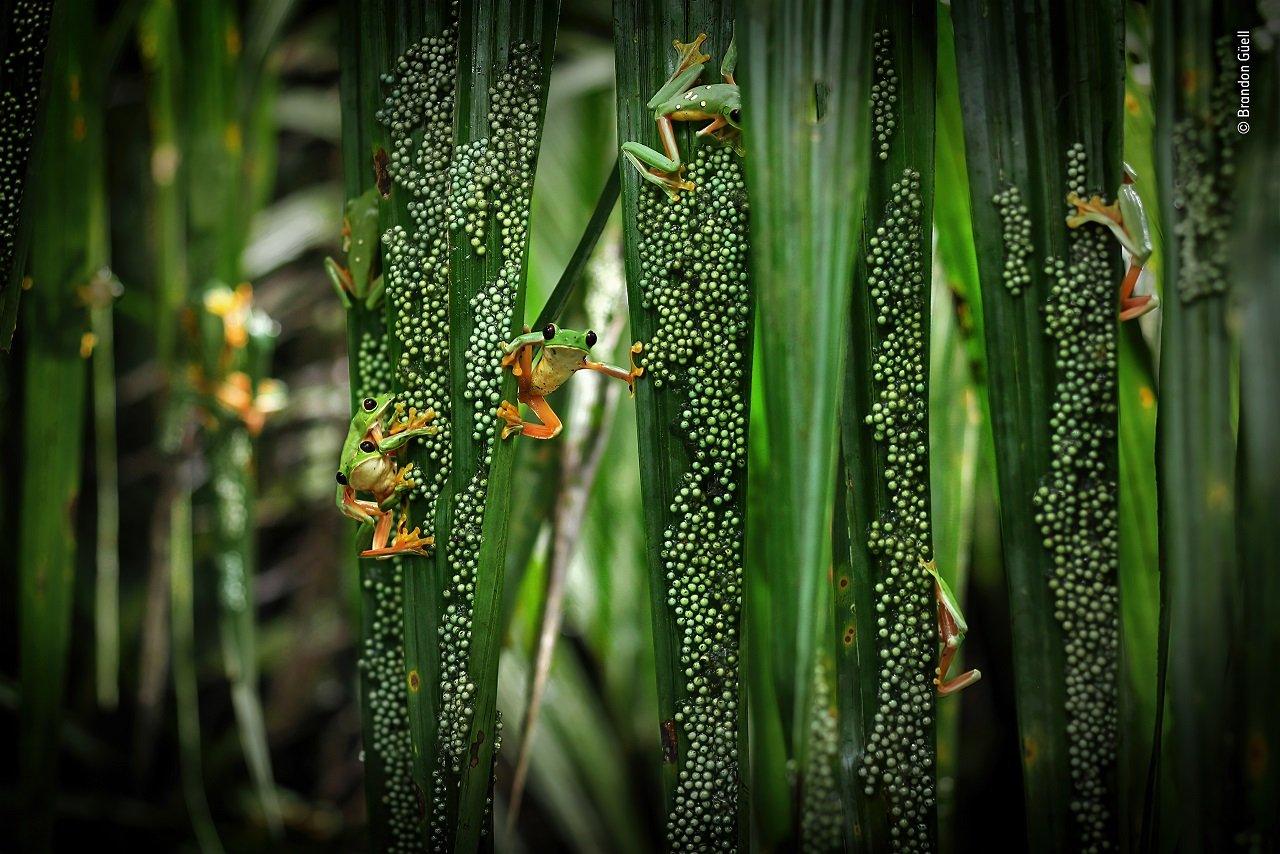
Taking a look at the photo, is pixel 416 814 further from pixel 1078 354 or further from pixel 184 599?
pixel 1078 354

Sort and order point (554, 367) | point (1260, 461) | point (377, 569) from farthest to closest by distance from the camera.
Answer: point (377, 569) → point (554, 367) → point (1260, 461)

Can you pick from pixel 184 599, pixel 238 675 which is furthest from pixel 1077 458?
pixel 184 599

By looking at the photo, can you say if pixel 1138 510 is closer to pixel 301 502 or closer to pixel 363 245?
pixel 363 245

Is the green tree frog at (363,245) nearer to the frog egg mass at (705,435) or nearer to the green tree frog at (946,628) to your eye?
the frog egg mass at (705,435)

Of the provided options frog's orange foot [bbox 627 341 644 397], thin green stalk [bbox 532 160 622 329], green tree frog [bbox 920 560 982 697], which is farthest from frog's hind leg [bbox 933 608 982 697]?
thin green stalk [bbox 532 160 622 329]

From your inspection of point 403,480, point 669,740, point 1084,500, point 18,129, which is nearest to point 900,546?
point 1084,500

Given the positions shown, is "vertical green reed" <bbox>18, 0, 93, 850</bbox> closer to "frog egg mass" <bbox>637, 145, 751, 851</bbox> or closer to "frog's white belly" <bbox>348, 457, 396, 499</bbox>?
"frog's white belly" <bbox>348, 457, 396, 499</bbox>
